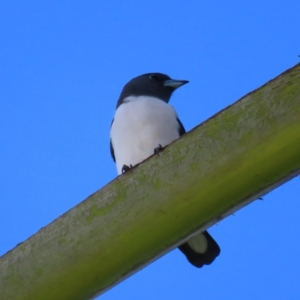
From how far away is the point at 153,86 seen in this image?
4.96 metres

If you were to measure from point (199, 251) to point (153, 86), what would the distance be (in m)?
2.12

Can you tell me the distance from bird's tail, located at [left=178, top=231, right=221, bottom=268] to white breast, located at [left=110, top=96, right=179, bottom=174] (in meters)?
0.83

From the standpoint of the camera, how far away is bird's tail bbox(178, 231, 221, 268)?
10.2 feet

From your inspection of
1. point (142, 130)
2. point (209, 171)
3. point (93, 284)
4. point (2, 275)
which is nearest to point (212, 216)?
point (209, 171)

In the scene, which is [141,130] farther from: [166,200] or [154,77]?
[166,200]

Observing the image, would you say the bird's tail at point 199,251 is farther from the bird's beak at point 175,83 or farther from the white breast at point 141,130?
the bird's beak at point 175,83

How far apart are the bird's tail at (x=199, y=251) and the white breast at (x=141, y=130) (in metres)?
0.83

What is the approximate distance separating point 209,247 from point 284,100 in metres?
2.06

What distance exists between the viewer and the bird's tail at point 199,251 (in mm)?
3121

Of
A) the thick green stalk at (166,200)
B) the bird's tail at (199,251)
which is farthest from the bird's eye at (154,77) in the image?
the thick green stalk at (166,200)

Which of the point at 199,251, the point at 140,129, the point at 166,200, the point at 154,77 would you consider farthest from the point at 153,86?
the point at 166,200

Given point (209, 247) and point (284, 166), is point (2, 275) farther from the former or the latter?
point (209, 247)

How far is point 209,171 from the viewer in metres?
1.36

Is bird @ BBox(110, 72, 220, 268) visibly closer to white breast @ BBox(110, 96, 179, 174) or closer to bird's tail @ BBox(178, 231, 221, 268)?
white breast @ BBox(110, 96, 179, 174)
